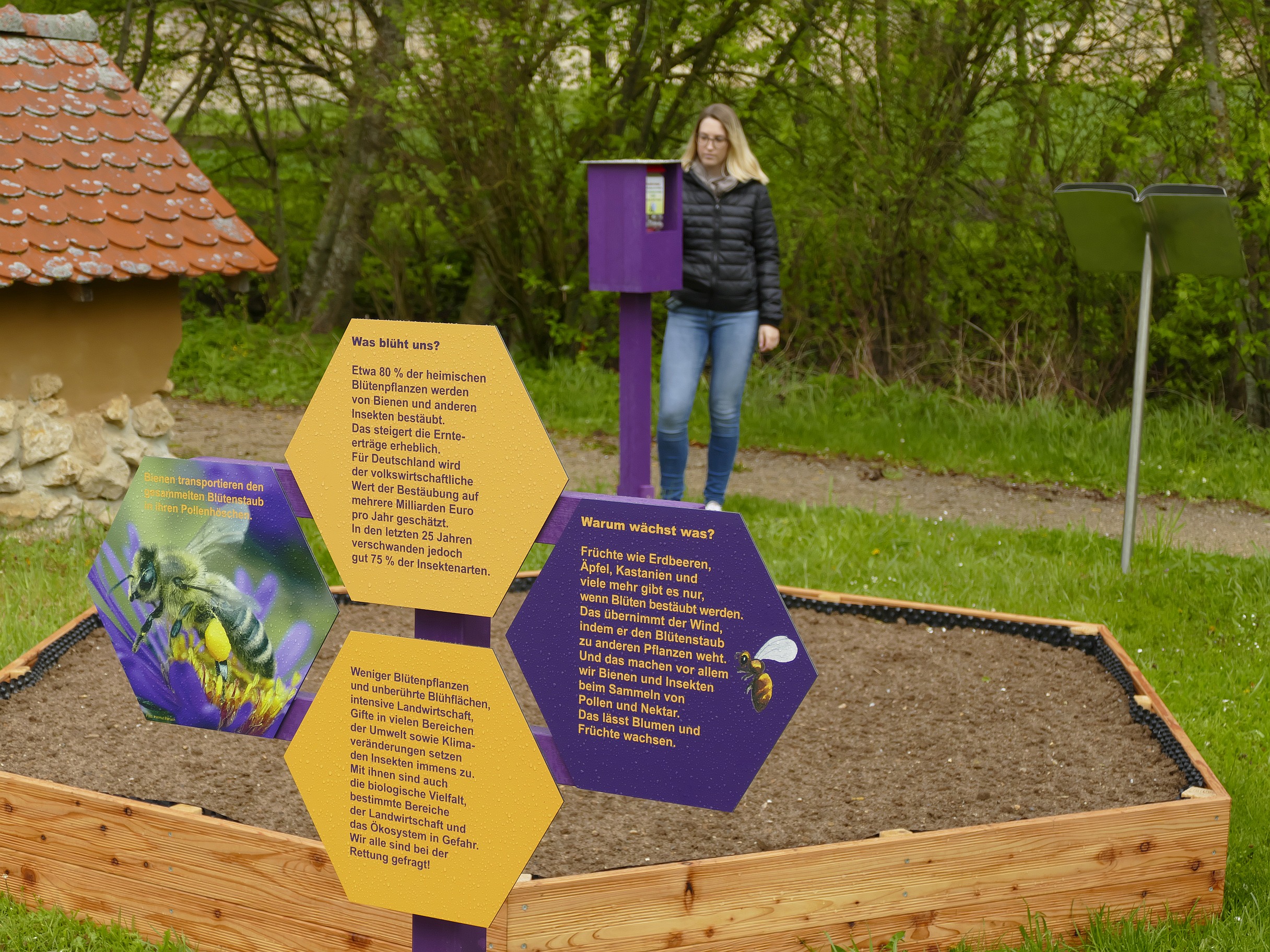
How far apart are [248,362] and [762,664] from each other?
9.78 metres

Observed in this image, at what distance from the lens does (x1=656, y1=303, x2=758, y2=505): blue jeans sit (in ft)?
19.2

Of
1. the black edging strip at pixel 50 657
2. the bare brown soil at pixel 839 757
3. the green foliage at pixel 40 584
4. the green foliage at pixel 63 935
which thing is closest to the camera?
the green foliage at pixel 63 935

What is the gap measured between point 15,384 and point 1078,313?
6629 millimetres

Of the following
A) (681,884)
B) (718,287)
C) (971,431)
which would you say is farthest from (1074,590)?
(971,431)

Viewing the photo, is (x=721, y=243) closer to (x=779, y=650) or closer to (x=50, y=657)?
(x=50, y=657)

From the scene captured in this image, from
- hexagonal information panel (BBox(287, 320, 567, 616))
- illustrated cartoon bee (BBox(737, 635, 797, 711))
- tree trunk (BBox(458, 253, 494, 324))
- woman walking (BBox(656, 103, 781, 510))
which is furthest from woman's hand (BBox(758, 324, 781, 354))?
tree trunk (BBox(458, 253, 494, 324))

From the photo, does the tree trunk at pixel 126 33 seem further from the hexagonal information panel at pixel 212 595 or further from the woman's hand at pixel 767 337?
the hexagonal information panel at pixel 212 595

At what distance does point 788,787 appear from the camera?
12.2ft

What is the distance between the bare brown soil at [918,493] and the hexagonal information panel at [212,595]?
14.4 feet

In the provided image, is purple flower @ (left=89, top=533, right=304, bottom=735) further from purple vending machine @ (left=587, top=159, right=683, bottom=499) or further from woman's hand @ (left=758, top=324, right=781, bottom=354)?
woman's hand @ (left=758, top=324, right=781, bottom=354)

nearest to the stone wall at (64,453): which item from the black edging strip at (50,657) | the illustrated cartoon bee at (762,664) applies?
the black edging strip at (50,657)

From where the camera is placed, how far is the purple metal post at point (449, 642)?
78.5 inches

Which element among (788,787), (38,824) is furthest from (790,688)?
(38,824)

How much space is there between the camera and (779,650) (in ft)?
5.90
